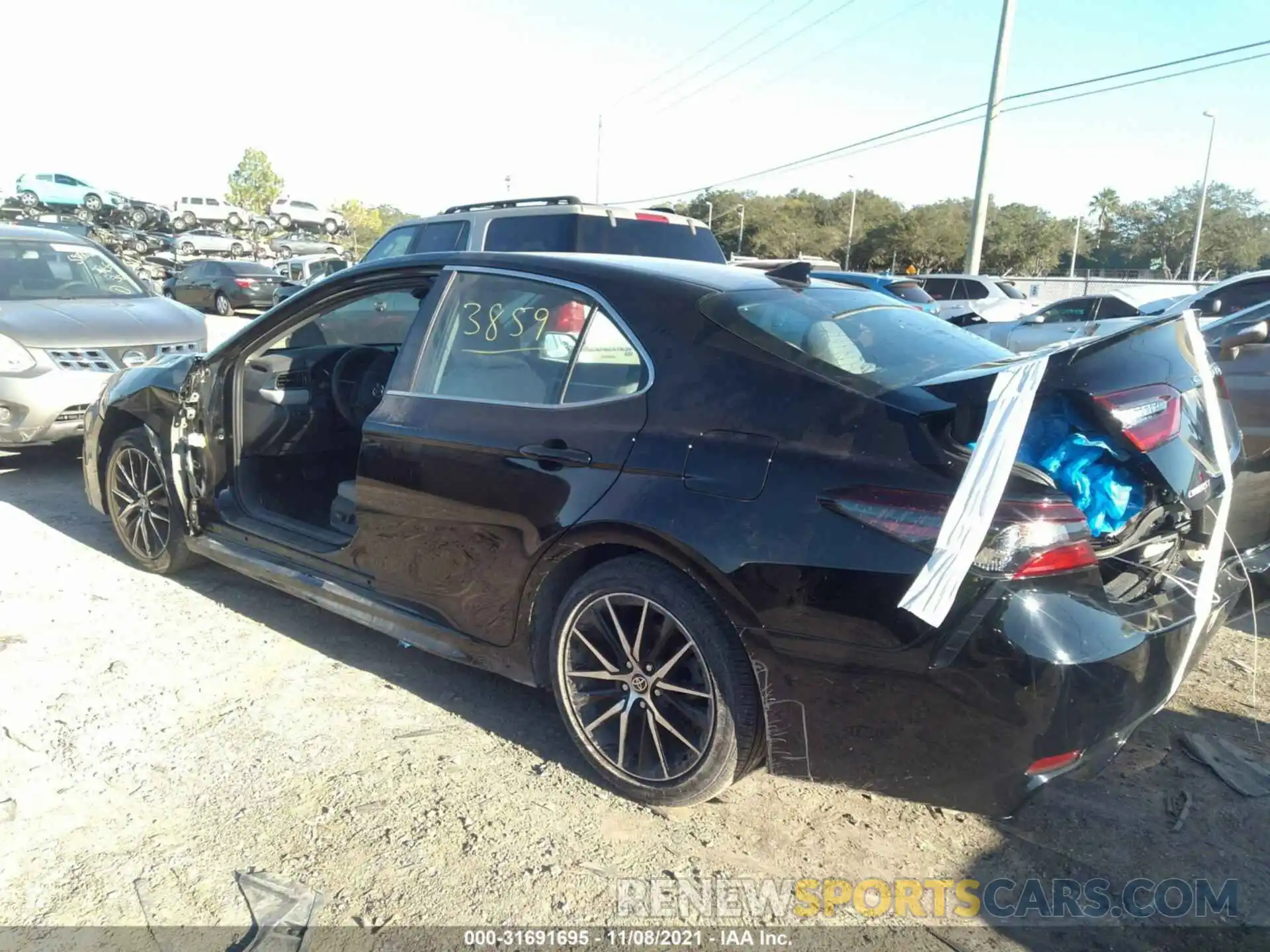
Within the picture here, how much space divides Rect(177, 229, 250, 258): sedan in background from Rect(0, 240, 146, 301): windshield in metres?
32.8

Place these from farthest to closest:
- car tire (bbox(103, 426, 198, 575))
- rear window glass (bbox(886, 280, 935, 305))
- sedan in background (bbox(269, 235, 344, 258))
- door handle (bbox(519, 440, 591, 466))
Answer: sedan in background (bbox(269, 235, 344, 258)), rear window glass (bbox(886, 280, 935, 305)), car tire (bbox(103, 426, 198, 575)), door handle (bbox(519, 440, 591, 466))

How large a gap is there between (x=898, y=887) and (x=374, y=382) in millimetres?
3456

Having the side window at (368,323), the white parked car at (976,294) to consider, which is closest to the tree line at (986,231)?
the white parked car at (976,294)

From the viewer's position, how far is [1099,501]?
2.51 m

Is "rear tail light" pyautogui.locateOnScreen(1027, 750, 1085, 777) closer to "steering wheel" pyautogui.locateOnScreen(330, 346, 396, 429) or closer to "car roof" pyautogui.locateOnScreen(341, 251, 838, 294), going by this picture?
"car roof" pyautogui.locateOnScreen(341, 251, 838, 294)

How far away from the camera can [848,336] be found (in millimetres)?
2943

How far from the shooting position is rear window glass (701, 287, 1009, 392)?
8.76 feet

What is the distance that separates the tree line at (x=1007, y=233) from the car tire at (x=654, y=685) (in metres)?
52.0

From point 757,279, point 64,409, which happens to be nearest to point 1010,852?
point 757,279

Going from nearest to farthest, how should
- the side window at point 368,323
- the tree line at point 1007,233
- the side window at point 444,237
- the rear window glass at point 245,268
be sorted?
the side window at point 368,323, the side window at point 444,237, the rear window glass at point 245,268, the tree line at point 1007,233

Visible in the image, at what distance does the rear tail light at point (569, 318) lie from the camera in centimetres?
309

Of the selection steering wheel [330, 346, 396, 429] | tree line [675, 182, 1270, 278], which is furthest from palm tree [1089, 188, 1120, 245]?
steering wheel [330, 346, 396, 429]

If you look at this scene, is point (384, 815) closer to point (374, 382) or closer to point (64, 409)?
point (374, 382)

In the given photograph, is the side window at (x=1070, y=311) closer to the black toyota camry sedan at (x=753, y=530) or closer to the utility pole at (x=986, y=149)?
the utility pole at (x=986, y=149)
